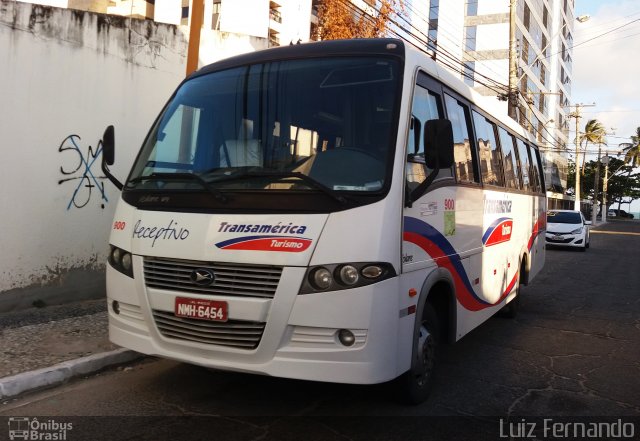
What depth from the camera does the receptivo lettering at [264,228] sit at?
3.49 meters

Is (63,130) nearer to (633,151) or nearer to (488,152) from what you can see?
(488,152)

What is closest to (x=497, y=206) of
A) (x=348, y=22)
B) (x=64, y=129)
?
(x=64, y=129)

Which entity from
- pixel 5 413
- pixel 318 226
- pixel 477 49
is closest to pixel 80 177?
pixel 5 413

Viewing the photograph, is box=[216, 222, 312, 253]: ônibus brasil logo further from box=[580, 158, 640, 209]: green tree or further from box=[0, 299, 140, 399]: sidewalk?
box=[580, 158, 640, 209]: green tree

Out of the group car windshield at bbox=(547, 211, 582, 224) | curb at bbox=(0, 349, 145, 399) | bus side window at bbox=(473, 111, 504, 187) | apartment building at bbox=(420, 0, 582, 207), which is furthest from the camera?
apartment building at bbox=(420, 0, 582, 207)

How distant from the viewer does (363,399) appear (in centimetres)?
429

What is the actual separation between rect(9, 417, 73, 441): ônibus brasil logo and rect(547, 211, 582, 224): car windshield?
19.1 meters

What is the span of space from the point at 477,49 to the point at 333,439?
54.2m

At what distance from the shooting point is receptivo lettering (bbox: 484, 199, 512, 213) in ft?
19.2

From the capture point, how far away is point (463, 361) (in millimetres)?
5566

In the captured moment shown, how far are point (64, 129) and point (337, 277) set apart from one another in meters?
4.90

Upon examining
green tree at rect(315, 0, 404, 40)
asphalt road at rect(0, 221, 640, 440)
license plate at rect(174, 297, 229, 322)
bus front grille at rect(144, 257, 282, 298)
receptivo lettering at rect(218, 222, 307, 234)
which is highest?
green tree at rect(315, 0, 404, 40)

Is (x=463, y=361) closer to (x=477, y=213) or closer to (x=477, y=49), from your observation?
(x=477, y=213)

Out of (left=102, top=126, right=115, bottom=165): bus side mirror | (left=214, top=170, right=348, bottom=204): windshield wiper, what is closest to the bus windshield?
(left=214, top=170, right=348, bottom=204): windshield wiper
